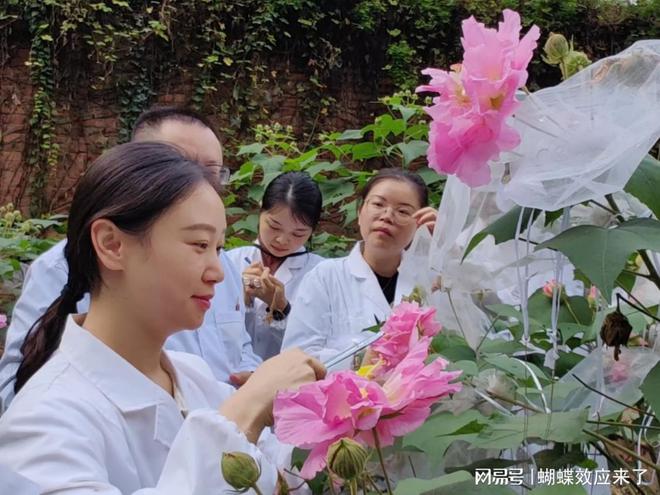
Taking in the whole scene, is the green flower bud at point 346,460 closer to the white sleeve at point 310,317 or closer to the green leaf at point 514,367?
the green leaf at point 514,367

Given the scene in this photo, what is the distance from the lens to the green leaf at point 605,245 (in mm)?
487

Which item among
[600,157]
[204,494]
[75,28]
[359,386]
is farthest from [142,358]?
[75,28]

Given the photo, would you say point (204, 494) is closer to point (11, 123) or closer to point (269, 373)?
point (269, 373)

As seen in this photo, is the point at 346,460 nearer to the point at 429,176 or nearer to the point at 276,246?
the point at 276,246

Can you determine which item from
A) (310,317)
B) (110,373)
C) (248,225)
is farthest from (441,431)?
(248,225)

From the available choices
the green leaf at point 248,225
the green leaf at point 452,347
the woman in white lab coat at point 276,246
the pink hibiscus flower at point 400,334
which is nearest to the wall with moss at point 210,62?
the green leaf at point 248,225

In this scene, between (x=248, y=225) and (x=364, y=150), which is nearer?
(x=364, y=150)

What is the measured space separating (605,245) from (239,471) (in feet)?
0.85

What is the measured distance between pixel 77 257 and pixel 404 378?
467mm

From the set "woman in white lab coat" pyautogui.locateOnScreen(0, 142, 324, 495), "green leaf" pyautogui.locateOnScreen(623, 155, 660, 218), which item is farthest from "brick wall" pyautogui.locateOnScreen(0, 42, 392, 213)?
"green leaf" pyautogui.locateOnScreen(623, 155, 660, 218)

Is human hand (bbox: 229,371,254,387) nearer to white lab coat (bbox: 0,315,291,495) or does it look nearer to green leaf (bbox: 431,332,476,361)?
white lab coat (bbox: 0,315,291,495)

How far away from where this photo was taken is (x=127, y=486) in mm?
760

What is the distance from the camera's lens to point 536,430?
51cm

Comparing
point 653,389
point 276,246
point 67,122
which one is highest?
point 67,122
